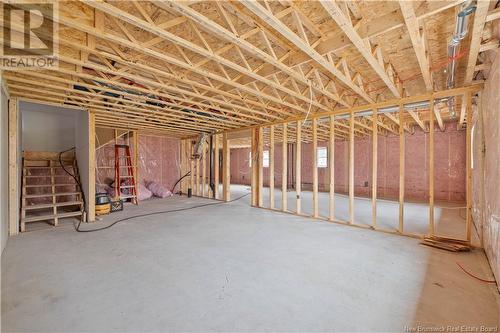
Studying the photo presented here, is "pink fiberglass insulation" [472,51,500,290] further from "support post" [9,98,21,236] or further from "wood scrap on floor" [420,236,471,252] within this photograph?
"support post" [9,98,21,236]

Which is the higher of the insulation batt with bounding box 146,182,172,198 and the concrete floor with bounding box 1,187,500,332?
the insulation batt with bounding box 146,182,172,198

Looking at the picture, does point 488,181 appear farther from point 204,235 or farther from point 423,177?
point 423,177

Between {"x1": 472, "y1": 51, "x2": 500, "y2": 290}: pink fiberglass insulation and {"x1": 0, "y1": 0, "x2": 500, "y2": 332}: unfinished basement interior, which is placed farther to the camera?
{"x1": 472, "y1": 51, "x2": 500, "y2": 290}: pink fiberglass insulation

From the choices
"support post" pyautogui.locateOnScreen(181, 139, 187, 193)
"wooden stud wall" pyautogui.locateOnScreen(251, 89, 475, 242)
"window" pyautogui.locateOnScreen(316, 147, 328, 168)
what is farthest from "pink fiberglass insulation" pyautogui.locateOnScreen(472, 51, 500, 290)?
"support post" pyautogui.locateOnScreen(181, 139, 187, 193)

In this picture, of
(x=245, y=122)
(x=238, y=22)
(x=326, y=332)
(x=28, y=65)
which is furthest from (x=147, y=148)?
(x=326, y=332)

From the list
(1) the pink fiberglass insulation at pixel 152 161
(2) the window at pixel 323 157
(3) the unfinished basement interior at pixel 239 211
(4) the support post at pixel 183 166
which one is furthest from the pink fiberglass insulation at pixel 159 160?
(2) the window at pixel 323 157

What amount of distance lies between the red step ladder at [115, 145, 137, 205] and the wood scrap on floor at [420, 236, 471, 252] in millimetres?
6662

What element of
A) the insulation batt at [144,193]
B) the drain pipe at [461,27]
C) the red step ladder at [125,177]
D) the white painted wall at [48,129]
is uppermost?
the drain pipe at [461,27]

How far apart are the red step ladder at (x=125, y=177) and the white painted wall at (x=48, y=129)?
1190 mm

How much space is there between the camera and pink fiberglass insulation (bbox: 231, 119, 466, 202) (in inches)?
271

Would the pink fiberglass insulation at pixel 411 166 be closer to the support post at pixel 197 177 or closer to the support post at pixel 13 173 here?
the support post at pixel 197 177

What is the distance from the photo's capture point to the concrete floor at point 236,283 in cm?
160

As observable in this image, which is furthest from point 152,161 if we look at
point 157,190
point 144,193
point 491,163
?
point 491,163

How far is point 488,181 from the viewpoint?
104 inches
